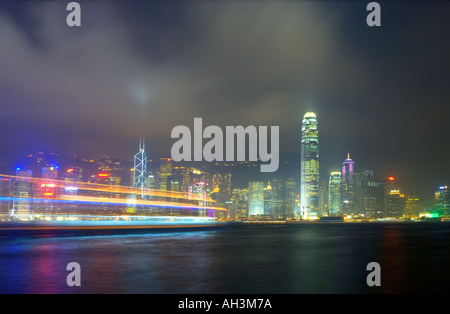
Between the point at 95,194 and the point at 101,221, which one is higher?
the point at 95,194

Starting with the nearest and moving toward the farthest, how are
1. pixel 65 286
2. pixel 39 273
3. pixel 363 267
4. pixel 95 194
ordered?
pixel 65 286
pixel 39 273
pixel 363 267
pixel 95 194

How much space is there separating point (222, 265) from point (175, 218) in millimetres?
80916

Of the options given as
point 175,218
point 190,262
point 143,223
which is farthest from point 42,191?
point 190,262

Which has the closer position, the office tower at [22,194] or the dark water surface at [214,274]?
the dark water surface at [214,274]

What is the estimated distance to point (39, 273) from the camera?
22.2 m

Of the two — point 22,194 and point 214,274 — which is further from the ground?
point 22,194

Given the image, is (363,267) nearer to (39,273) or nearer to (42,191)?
(39,273)

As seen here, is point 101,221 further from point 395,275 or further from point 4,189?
point 395,275

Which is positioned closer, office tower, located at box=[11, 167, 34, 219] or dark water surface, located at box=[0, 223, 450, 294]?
dark water surface, located at box=[0, 223, 450, 294]

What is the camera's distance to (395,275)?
23.3 m

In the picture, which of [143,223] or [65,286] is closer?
[65,286]

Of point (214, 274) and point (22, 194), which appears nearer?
point (214, 274)

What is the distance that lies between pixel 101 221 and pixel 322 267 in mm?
85144
